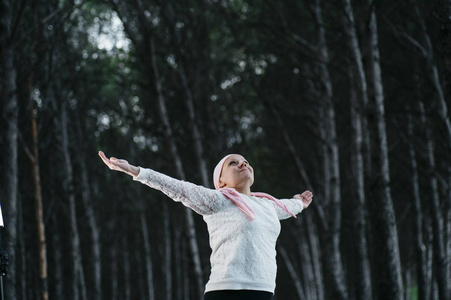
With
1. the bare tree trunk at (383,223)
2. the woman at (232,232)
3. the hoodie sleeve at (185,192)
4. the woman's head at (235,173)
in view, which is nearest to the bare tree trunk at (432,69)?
the bare tree trunk at (383,223)

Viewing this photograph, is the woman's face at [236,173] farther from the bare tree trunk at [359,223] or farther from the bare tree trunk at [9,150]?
the bare tree trunk at [359,223]

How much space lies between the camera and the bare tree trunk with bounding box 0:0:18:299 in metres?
7.77

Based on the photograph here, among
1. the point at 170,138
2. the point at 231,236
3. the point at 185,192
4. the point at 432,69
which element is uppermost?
the point at 432,69

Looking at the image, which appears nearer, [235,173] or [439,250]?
[235,173]

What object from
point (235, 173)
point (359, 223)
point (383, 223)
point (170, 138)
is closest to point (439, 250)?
point (359, 223)

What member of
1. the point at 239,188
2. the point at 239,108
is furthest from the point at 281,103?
the point at 239,188

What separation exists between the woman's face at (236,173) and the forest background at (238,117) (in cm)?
284

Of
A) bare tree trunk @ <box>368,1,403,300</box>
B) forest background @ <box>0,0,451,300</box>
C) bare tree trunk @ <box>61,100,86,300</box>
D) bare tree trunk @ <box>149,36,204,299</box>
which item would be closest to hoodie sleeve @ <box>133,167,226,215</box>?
forest background @ <box>0,0,451,300</box>

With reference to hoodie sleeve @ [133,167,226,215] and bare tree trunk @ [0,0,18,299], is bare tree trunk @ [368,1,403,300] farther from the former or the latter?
bare tree trunk @ [0,0,18,299]

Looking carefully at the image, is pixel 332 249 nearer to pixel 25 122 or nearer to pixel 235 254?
pixel 25 122

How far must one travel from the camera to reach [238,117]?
69.6 ft

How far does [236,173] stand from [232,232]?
1.48ft

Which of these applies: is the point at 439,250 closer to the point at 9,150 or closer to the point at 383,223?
the point at 383,223

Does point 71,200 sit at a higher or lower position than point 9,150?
higher
